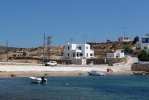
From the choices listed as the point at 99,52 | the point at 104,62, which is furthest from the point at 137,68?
the point at 99,52

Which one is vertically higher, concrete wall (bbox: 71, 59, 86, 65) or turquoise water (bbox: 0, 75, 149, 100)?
concrete wall (bbox: 71, 59, 86, 65)

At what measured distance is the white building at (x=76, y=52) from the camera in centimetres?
11794

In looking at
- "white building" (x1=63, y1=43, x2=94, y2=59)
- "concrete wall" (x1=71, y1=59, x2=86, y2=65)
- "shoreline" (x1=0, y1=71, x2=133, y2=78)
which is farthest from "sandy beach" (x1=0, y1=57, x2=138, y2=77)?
"white building" (x1=63, y1=43, x2=94, y2=59)

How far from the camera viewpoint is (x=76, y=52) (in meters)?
118

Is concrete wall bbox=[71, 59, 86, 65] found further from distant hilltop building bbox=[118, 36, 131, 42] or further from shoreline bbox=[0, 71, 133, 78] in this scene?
distant hilltop building bbox=[118, 36, 131, 42]

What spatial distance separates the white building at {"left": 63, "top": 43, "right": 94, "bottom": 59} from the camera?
117938 millimetres

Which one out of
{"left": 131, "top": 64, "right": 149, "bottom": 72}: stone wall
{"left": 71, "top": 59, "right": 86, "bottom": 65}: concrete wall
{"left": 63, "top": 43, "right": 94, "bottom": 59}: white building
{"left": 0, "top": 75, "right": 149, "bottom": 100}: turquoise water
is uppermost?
{"left": 63, "top": 43, "right": 94, "bottom": 59}: white building

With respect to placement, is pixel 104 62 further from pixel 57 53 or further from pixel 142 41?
pixel 57 53

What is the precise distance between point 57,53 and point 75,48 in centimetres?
2848

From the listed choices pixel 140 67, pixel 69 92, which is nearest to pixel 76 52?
pixel 140 67

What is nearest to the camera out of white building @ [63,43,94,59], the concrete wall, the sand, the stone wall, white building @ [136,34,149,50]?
the sand

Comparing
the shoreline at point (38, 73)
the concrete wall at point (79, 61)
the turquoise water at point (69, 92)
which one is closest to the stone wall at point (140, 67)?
the shoreline at point (38, 73)

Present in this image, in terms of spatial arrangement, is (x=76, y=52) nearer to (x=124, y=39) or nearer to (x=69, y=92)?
(x=124, y=39)

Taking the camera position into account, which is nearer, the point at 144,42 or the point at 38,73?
the point at 38,73
